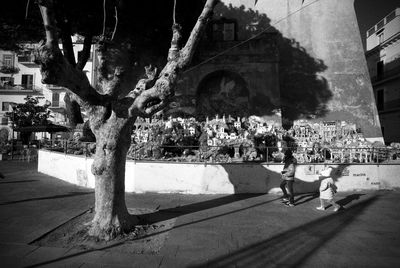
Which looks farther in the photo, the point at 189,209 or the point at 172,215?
the point at 189,209

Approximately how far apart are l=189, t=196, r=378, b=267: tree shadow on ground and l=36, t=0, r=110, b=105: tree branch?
3.80m

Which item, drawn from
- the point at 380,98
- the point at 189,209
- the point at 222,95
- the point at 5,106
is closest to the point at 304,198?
the point at 189,209

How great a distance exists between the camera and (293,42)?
746 inches

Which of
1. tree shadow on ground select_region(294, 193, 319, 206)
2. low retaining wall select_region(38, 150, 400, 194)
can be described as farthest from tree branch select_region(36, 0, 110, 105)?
tree shadow on ground select_region(294, 193, 319, 206)

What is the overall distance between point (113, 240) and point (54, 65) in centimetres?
332

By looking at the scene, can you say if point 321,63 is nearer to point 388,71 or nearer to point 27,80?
point 388,71

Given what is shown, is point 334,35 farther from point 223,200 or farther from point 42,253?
point 42,253

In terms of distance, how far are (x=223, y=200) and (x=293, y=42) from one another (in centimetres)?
1573

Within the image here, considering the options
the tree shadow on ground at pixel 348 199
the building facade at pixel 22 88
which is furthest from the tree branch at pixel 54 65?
the building facade at pixel 22 88

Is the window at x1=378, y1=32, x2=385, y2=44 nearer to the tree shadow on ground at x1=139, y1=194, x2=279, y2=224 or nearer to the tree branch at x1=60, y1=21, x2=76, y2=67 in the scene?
the tree shadow on ground at x1=139, y1=194, x2=279, y2=224

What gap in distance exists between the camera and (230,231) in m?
5.24

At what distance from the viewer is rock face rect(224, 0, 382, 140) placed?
59.2 ft

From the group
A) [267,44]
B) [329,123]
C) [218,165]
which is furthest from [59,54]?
[329,123]

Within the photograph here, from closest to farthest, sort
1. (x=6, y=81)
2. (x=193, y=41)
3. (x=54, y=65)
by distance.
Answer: (x=54, y=65), (x=193, y=41), (x=6, y=81)
